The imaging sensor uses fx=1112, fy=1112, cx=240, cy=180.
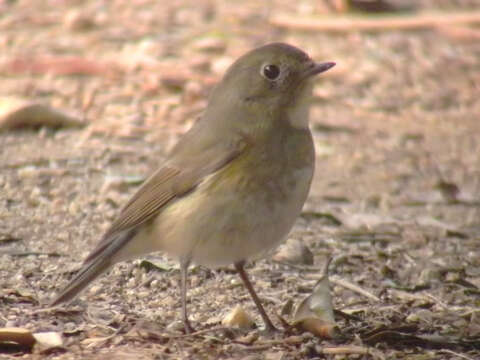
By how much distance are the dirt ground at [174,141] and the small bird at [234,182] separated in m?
0.34

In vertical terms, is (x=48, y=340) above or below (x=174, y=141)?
below

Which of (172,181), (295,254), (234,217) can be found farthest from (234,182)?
(295,254)

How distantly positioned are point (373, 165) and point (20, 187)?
2.76 metres

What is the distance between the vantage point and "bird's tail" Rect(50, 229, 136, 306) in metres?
5.22

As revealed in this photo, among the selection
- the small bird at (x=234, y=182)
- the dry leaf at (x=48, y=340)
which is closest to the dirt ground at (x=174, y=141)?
the dry leaf at (x=48, y=340)

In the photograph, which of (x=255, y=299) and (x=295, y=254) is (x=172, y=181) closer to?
(x=255, y=299)

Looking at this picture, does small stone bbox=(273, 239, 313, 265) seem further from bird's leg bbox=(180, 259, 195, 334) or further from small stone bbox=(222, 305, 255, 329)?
bird's leg bbox=(180, 259, 195, 334)

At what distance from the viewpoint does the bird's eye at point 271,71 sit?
556cm

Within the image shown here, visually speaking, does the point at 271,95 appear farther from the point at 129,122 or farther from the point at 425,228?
the point at 129,122

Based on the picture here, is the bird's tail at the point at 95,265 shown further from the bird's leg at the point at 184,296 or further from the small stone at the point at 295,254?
the small stone at the point at 295,254

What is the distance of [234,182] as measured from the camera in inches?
205

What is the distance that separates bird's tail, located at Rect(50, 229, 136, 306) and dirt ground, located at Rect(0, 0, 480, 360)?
0.12 metres

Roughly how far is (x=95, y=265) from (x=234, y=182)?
793 mm

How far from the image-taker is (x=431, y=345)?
520 centimetres
